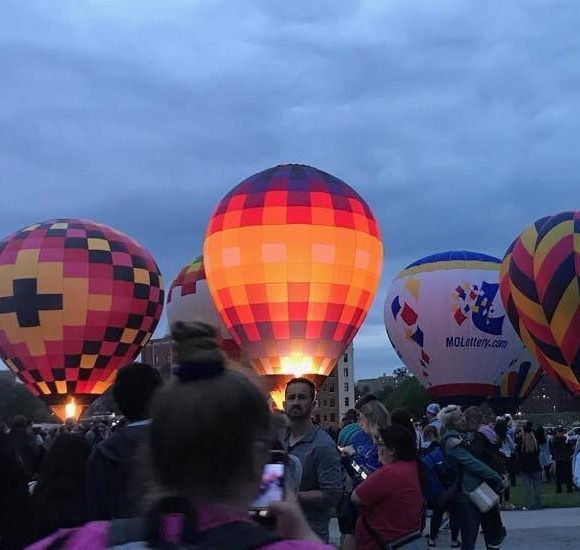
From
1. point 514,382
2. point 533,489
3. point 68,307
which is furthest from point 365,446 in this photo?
point 514,382

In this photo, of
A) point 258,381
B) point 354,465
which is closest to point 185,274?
point 354,465

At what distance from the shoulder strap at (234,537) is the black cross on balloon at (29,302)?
77.2ft

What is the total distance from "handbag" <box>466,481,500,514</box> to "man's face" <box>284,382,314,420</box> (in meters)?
2.70

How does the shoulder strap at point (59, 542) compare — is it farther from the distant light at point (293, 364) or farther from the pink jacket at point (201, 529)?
the distant light at point (293, 364)

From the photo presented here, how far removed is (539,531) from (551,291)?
33.9 ft

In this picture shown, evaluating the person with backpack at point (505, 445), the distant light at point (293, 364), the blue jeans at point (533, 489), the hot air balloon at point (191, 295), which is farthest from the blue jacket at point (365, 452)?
the hot air balloon at point (191, 295)

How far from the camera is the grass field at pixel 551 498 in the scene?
1398cm

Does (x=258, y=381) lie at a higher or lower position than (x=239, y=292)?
lower

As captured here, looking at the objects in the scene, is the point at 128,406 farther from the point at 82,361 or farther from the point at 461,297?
the point at 461,297

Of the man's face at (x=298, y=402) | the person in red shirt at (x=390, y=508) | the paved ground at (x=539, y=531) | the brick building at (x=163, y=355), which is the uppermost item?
the brick building at (x=163, y=355)

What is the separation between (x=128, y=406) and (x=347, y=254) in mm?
17043

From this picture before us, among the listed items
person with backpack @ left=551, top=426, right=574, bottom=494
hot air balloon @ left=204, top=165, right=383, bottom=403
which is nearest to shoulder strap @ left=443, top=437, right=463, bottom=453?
person with backpack @ left=551, top=426, right=574, bottom=494

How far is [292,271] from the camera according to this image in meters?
20.0

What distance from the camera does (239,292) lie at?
2039 cm
